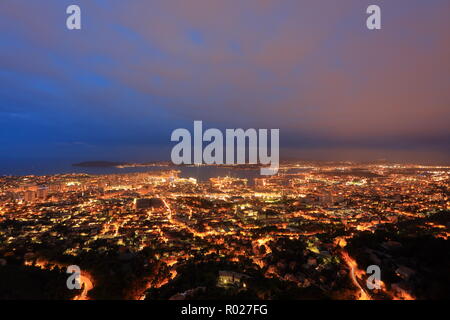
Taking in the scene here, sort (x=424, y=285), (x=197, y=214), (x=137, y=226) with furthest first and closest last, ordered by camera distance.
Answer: (x=197, y=214) → (x=137, y=226) → (x=424, y=285)

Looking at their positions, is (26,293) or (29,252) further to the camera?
(29,252)

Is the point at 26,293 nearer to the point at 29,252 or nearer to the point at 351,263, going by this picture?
the point at 29,252

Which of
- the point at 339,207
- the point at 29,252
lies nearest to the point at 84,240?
the point at 29,252

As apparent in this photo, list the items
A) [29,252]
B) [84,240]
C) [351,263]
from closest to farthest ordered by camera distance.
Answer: [351,263] < [29,252] < [84,240]

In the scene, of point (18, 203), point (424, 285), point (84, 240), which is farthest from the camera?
point (18, 203)
